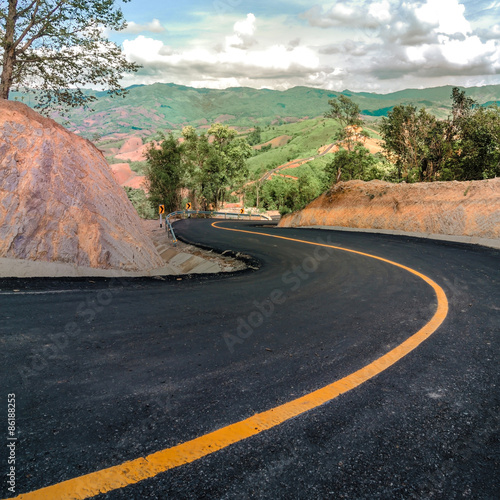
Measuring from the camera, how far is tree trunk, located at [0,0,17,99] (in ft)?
37.6

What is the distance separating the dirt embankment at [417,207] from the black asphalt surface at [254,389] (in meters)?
8.54

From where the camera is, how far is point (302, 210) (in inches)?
928

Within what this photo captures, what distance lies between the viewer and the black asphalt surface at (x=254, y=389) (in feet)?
5.91

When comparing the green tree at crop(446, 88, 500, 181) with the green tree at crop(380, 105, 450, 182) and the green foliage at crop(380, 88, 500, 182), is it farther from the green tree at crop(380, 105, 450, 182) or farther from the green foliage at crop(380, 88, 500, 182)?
the green tree at crop(380, 105, 450, 182)

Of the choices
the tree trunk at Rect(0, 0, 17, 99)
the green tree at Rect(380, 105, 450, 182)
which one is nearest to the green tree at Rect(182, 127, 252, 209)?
the green tree at Rect(380, 105, 450, 182)

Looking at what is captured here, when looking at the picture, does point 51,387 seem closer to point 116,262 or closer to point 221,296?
point 221,296

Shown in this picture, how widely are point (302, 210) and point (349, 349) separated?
2065cm

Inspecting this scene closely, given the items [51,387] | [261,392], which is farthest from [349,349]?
[51,387]

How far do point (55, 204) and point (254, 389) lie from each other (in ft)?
25.8

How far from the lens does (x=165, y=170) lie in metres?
49.2

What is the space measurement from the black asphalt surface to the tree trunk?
9.75m

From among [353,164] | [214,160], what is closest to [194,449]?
[353,164]

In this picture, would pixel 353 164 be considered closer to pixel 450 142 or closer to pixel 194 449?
pixel 450 142

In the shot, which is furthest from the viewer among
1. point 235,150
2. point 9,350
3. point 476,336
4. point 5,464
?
point 235,150
